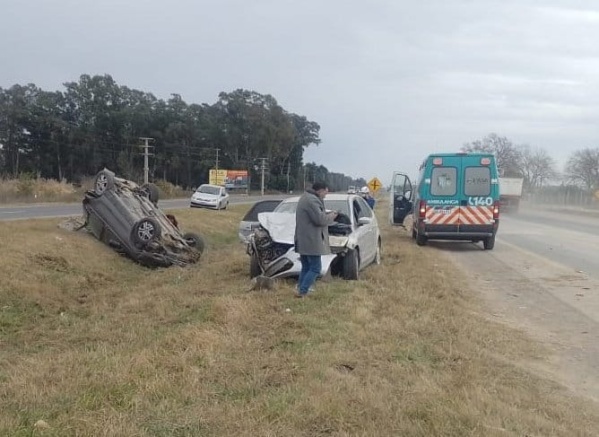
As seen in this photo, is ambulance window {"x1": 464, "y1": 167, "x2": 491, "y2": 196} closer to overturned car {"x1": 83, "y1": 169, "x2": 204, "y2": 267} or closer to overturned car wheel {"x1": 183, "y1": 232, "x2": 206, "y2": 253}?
overturned car wheel {"x1": 183, "y1": 232, "x2": 206, "y2": 253}

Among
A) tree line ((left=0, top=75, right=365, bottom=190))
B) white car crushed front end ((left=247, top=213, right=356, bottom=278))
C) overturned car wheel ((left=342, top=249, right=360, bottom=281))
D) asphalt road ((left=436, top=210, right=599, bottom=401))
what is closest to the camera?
asphalt road ((left=436, top=210, right=599, bottom=401))

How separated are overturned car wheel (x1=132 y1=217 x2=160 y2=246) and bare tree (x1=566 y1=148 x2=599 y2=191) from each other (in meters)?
88.4

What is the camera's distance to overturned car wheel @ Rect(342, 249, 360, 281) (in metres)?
9.44

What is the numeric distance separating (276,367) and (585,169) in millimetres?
97321

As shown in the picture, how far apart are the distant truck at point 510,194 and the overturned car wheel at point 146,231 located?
36984 millimetres

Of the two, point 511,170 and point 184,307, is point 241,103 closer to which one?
point 511,170

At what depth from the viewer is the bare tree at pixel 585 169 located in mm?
89812

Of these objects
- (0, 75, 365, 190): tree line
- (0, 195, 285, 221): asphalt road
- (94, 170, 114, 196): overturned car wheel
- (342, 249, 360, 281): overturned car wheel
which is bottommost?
(0, 195, 285, 221): asphalt road

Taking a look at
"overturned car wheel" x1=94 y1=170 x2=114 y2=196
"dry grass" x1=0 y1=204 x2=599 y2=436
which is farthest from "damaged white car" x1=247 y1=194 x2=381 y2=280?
"overturned car wheel" x1=94 y1=170 x2=114 y2=196

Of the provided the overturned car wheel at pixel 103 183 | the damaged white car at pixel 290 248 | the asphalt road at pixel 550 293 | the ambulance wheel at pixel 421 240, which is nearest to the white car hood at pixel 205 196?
the asphalt road at pixel 550 293

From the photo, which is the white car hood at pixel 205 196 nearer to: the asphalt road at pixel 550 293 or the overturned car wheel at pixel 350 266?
the asphalt road at pixel 550 293

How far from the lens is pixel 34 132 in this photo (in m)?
82.8

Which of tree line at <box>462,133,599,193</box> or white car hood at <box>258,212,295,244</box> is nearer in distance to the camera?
white car hood at <box>258,212,295,244</box>

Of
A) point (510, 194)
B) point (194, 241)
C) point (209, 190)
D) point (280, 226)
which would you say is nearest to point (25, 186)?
point (209, 190)
